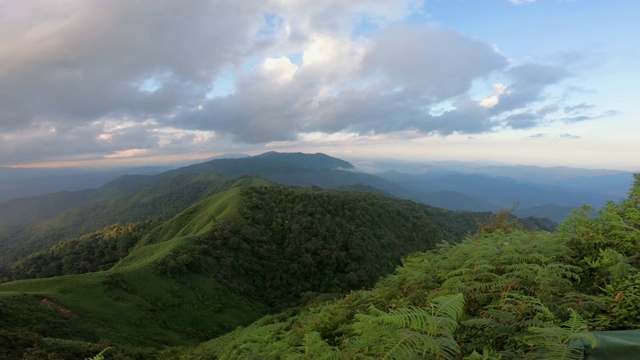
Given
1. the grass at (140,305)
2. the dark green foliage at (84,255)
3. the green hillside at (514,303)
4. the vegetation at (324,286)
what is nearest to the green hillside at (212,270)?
the grass at (140,305)

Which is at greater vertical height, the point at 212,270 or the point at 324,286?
the point at 212,270

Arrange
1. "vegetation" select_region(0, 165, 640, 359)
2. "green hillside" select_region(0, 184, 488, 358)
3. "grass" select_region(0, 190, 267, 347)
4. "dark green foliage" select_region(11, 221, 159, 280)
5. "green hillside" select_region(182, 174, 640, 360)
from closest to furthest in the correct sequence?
"green hillside" select_region(182, 174, 640, 360)
"vegetation" select_region(0, 165, 640, 359)
"green hillside" select_region(0, 184, 488, 358)
"grass" select_region(0, 190, 267, 347)
"dark green foliage" select_region(11, 221, 159, 280)

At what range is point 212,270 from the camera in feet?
212

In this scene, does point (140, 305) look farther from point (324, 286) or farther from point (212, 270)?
point (324, 286)

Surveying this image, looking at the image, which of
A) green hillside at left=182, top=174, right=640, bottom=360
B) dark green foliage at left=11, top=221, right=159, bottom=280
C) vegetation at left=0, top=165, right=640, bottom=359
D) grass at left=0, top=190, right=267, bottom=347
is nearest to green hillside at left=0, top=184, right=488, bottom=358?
grass at left=0, top=190, right=267, bottom=347

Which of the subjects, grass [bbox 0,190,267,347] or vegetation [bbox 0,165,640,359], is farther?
grass [bbox 0,190,267,347]

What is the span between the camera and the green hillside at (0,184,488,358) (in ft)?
113

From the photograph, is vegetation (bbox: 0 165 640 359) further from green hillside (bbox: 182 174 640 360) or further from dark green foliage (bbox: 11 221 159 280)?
dark green foliage (bbox: 11 221 159 280)

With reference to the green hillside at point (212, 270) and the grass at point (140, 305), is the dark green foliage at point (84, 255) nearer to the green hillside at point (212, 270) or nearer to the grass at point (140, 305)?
the green hillside at point (212, 270)

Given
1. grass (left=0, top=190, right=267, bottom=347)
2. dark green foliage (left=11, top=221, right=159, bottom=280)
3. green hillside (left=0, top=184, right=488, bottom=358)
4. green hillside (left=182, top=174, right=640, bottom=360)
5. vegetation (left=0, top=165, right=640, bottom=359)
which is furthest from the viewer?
dark green foliage (left=11, top=221, right=159, bottom=280)

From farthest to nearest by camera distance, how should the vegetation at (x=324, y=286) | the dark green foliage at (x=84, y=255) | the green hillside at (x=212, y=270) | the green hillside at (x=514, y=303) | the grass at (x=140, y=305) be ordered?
1. the dark green foliage at (x=84, y=255)
2. the grass at (x=140, y=305)
3. the green hillside at (x=212, y=270)
4. the vegetation at (x=324, y=286)
5. the green hillside at (x=514, y=303)

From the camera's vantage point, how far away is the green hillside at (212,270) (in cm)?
3434

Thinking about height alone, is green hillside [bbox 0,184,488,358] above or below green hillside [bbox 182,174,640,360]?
below

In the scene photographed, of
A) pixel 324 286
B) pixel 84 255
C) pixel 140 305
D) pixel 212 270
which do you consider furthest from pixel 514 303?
pixel 84 255
